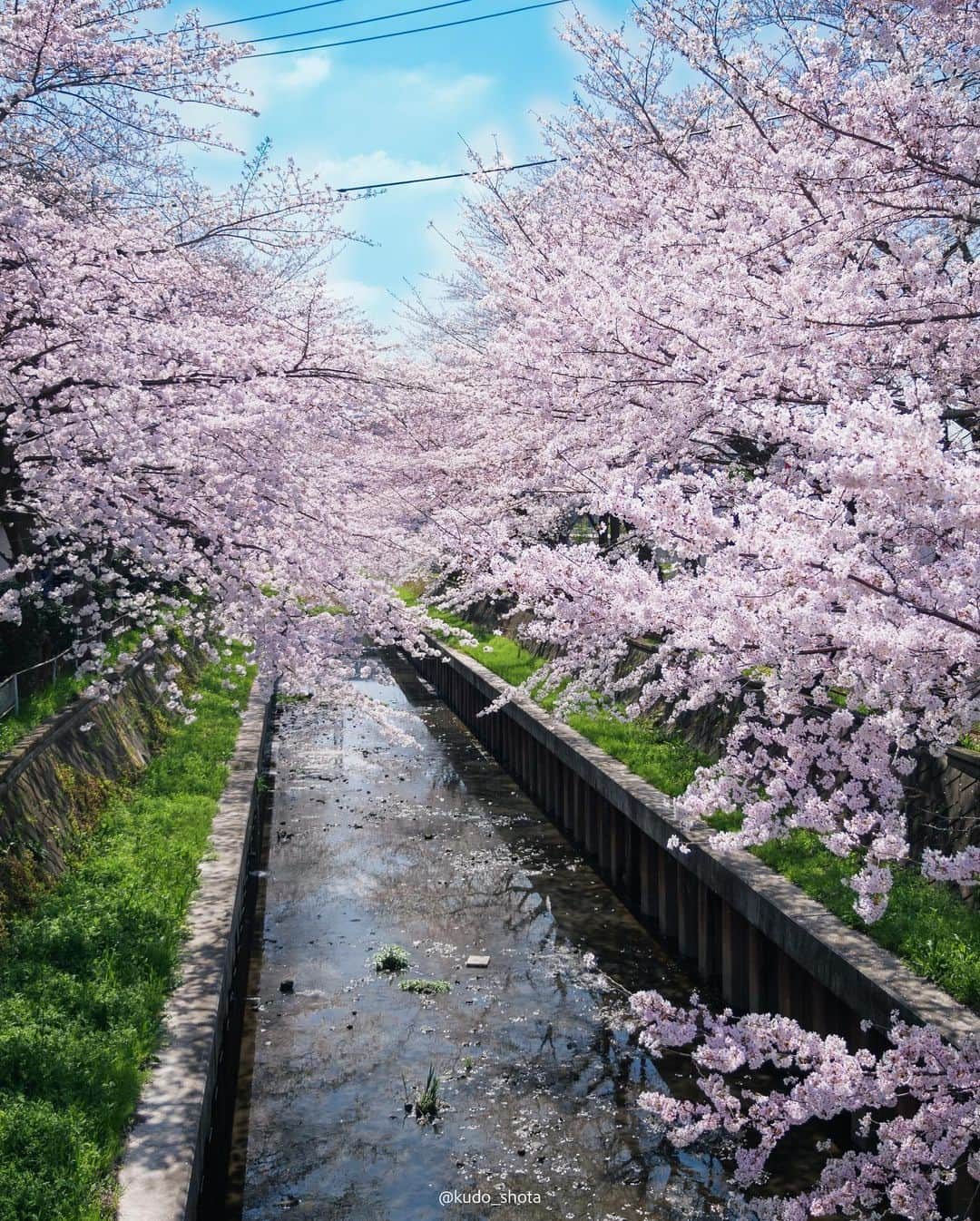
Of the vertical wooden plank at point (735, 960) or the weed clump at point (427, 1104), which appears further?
the vertical wooden plank at point (735, 960)

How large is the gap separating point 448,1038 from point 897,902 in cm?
417

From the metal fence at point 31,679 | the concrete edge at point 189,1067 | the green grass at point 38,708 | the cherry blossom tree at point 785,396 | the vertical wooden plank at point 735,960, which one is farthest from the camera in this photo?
the metal fence at point 31,679

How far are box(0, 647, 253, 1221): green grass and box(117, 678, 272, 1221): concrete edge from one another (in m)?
0.11

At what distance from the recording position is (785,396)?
7.70 metres

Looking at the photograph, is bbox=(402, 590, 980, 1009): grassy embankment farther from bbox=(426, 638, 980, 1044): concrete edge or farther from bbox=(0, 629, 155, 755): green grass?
bbox=(0, 629, 155, 755): green grass

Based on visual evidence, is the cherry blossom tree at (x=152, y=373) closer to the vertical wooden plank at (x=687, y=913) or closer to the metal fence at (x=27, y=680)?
the metal fence at (x=27, y=680)

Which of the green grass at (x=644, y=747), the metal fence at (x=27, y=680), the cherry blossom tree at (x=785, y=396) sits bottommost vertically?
the green grass at (x=644, y=747)

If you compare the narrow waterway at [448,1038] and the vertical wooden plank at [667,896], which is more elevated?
the vertical wooden plank at [667,896]

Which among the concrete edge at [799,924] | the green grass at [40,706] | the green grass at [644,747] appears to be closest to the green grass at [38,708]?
the green grass at [40,706]

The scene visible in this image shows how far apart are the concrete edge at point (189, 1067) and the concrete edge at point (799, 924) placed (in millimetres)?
3534

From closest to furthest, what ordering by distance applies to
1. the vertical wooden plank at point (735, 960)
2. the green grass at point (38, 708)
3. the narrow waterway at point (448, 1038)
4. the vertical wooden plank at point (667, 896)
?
the narrow waterway at point (448, 1038) < the vertical wooden plank at point (735, 960) < the green grass at point (38, 708) < the vertical wooden plank at point (667, 896)

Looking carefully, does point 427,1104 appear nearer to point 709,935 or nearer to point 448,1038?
point 448,1038

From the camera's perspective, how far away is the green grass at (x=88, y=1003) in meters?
5.29

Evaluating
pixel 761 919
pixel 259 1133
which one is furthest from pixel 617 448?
pixel 259 1133
